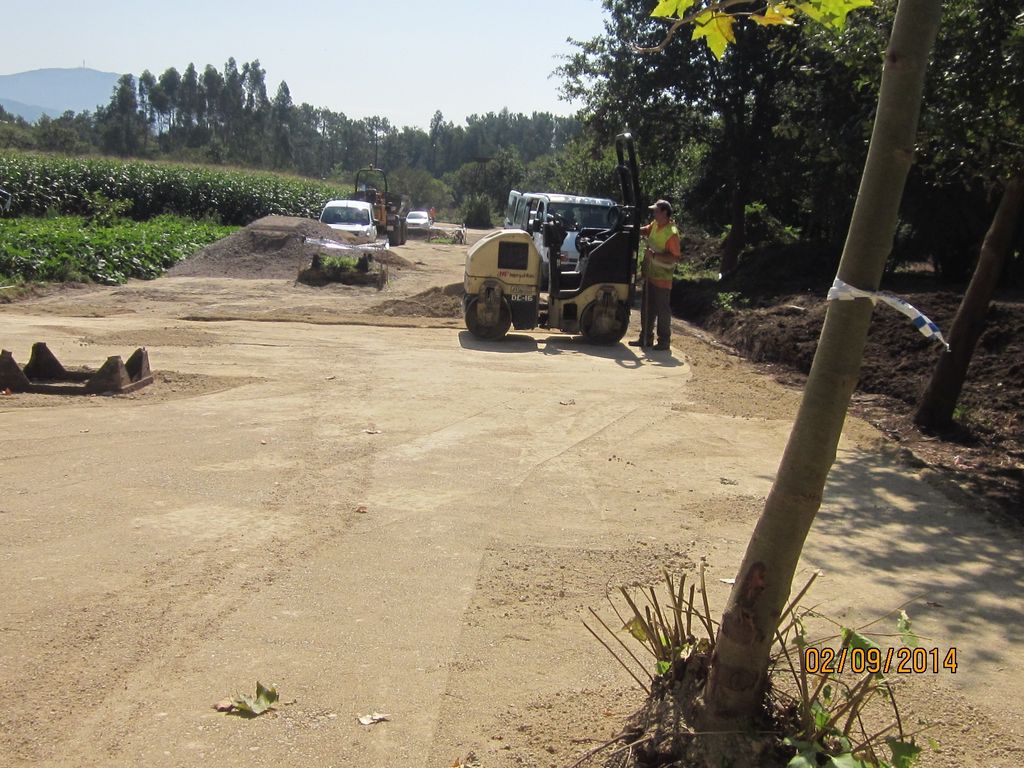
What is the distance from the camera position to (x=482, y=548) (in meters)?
5.71

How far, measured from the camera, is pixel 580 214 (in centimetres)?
1867

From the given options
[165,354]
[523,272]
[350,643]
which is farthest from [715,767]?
[523,272]

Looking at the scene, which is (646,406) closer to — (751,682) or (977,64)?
(977,64)

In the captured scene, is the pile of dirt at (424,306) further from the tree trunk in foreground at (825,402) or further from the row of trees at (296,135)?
the row of trees at (296,135)

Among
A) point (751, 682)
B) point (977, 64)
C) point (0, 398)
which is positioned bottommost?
point (0, 398)

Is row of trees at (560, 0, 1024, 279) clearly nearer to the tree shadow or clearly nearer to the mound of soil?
the mound of soil

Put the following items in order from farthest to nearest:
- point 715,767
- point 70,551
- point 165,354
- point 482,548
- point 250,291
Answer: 1. point 250,291
2. point 165,354
3. point 482,548
4. point 70,551
5. point 715,767

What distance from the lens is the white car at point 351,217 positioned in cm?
2856

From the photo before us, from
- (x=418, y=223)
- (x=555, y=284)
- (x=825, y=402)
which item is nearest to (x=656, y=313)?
(x=555, y=284)

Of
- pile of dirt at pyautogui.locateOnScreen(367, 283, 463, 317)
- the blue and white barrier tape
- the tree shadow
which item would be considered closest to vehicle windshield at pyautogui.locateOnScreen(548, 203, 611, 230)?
pile of dirt at pyautogui.locateOnScreen(367, 283, 463, 317)

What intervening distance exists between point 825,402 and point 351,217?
27.6 metres

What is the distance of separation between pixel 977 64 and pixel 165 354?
30.4 ft

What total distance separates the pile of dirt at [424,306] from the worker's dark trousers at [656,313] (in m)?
4.25

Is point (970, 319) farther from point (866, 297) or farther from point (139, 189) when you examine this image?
point (139, 189)
